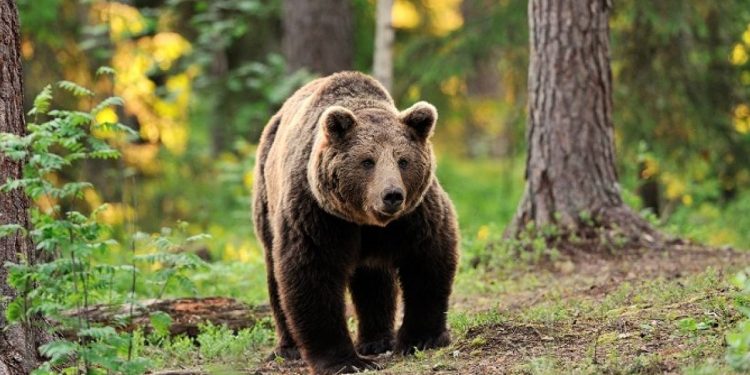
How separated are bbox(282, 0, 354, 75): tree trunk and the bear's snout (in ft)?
31.9

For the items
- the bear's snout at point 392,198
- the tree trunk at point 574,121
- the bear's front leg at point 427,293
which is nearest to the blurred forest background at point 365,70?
the tree trunk at point 574,121

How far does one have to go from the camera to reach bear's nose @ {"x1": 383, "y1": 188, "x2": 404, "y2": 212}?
616 centimetres

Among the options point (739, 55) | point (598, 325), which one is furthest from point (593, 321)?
point (739, 55)

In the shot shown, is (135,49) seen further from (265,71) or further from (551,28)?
(551,28)

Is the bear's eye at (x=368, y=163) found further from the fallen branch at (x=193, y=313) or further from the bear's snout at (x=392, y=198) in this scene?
the fallen branch at (x=193, y=313)

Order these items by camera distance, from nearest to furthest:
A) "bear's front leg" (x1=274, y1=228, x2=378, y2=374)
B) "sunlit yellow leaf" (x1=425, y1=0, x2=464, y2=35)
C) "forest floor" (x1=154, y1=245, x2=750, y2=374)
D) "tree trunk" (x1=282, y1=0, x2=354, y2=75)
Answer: "forest floor" (x1=154, y1=245, x2=750, y2=374) < "bear's front leg" (x1=274, y1=228, x2=378, y2=374) < "tree trunk" (x1=282, y1=0, x2=354, y2=75) < "sunlit yellow leaf" (x1=425, y1=0, x2=464, y2=35)

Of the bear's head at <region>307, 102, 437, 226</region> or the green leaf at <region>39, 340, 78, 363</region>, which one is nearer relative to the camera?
the green leaf at <region>39, 340, 78, 363</region>

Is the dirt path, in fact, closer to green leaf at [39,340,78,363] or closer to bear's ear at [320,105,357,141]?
bear's ear at [320,105,357,141]

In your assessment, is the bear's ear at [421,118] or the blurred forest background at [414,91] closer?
the bear's ear at [421,118]

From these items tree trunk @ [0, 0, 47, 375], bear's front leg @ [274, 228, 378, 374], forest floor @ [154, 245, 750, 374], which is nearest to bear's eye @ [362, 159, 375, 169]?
bear's front leg @ [274, 228, 378, 374]

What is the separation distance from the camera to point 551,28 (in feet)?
32.2

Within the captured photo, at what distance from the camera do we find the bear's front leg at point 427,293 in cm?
700

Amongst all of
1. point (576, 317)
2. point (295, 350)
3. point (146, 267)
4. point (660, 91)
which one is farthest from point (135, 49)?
point (576, 317)

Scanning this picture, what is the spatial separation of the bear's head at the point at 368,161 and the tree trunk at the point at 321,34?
911 centimetres
